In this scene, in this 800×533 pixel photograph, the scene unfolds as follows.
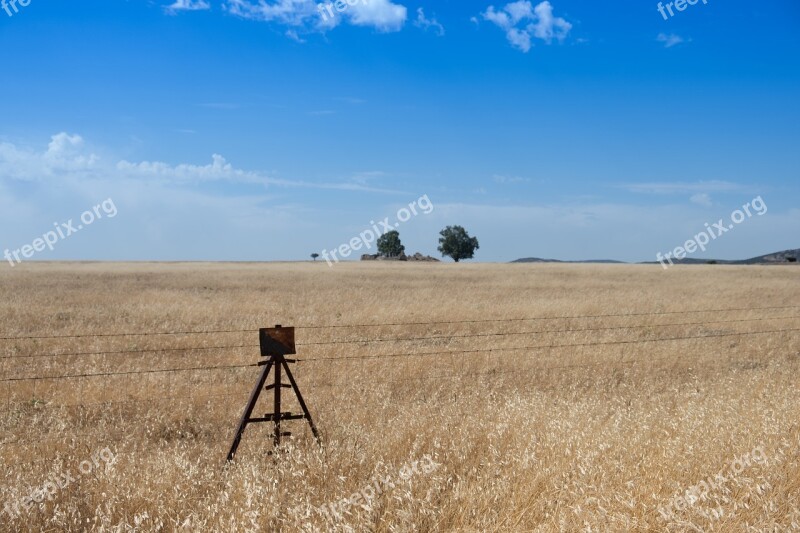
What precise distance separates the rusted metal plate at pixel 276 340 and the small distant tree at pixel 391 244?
10685 cm

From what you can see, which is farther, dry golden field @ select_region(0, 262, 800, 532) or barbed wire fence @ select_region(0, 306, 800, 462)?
barbed wire fence @ select_region(0, 306, 800, 462)

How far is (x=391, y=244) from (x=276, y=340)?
107218 mm

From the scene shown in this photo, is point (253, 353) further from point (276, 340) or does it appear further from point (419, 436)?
point (419, 436)

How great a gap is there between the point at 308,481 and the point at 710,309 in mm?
20560

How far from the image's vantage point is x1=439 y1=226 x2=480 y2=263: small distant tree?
10519 centimetres

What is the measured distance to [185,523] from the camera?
4.23 metres

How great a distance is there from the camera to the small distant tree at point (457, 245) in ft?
345

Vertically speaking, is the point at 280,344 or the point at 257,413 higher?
the point at 280,344

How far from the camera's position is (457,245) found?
105 metres

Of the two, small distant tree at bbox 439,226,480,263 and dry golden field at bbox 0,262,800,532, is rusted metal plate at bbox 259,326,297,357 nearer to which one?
dry golden field at bbox 0,262,800,532

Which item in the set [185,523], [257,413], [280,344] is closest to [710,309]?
[257,413]

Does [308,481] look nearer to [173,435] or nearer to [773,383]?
[173,435]

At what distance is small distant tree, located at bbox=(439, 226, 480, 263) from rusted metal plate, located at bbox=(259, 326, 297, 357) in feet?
326

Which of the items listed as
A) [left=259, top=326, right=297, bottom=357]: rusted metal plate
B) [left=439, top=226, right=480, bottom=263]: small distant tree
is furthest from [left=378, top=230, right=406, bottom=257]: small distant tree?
[left=259, top=326, right=297, bottom=357]: rusted metal plate
